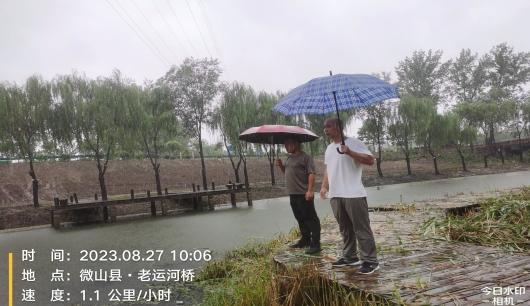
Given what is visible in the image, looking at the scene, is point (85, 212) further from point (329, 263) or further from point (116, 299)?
point (329, 263)

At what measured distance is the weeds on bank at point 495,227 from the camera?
4372 millimetres

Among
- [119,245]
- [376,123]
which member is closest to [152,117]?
[119,245]

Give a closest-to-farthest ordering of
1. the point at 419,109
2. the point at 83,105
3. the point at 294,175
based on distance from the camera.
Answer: the point at 294,175, the point at 83,105, the point at 419,109

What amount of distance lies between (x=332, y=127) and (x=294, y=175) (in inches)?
49.6

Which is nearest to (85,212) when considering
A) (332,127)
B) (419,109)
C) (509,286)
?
(332,127)

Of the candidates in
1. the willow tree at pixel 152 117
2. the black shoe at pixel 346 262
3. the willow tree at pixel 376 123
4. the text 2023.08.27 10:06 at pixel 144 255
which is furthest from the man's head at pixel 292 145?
the willow tree at pixel 376 123

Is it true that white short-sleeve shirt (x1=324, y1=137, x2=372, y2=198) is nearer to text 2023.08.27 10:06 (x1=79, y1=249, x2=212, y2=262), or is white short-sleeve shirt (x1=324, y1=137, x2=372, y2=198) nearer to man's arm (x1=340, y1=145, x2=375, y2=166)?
man's arm (x1=340, y1=145, x2=375, y2=166)

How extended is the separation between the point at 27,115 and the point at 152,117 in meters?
5.91

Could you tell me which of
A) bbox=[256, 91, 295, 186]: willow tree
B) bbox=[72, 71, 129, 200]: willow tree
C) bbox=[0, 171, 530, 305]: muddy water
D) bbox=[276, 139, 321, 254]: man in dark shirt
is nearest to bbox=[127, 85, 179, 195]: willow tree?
bbox=[72, 71, 129, 200]: willow tree

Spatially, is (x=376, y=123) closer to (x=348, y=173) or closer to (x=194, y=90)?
(x=194, y=90)

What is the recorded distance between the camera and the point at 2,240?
43.6 feet

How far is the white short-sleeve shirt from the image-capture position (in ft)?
11.4

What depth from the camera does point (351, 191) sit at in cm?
348

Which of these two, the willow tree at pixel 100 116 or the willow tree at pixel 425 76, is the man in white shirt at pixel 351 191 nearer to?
the willow tree at pixel 100 116
